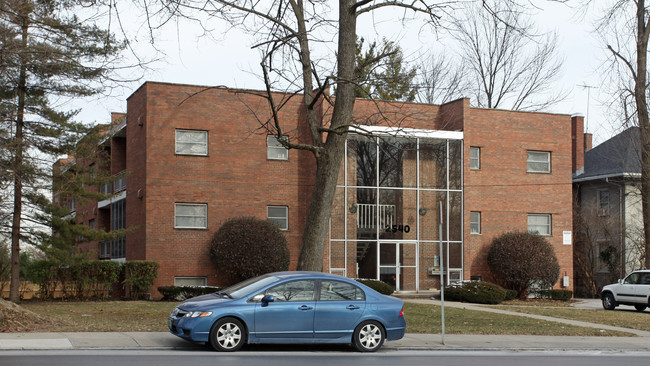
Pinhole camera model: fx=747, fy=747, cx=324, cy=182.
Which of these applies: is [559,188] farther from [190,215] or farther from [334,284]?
[334,284]

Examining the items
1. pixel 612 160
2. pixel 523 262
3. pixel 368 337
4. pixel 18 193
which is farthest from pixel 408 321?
pixel 612 160

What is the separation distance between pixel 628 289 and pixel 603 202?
15.3m

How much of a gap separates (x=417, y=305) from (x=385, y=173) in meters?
7.10

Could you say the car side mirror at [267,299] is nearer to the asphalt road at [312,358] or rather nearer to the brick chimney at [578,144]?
the asphalt road at [312,358]

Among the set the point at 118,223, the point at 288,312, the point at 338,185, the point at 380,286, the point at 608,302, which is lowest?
the point at 608,302

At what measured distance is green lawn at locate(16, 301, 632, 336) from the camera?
15.8 metres

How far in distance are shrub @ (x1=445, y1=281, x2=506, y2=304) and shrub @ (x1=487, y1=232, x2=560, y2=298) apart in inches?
109

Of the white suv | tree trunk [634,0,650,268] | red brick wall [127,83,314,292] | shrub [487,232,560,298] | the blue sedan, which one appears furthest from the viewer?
shrub [487,232,560,298]

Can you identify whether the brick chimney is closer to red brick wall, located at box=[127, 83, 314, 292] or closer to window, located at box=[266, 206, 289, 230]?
red brick wall, located at box=[127, 83, 314, 292]

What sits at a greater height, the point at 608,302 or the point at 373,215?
the point at 373,215

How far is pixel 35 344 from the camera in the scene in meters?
12.8

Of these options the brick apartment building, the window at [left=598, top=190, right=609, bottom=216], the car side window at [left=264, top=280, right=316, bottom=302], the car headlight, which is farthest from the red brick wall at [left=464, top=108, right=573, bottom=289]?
the car headlight

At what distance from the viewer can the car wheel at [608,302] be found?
1082 inches

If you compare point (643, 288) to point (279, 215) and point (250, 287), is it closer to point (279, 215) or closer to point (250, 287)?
point (279, 215)
